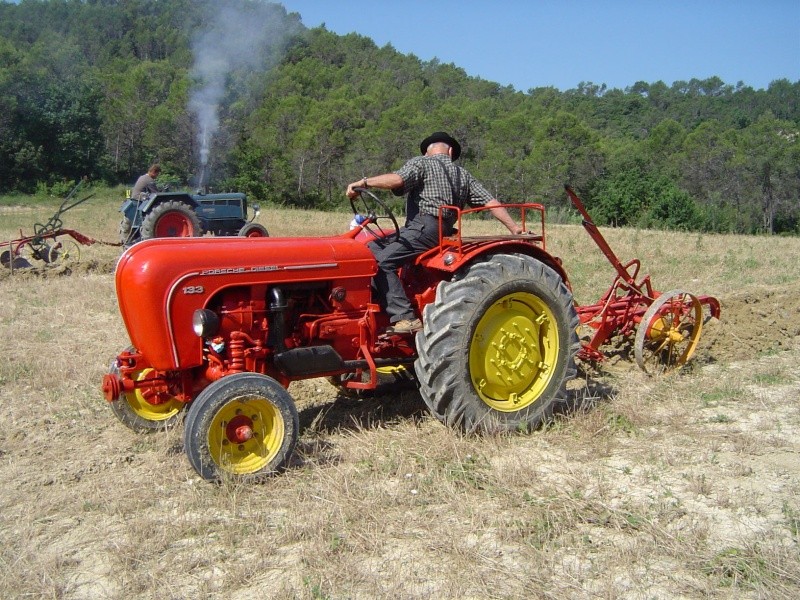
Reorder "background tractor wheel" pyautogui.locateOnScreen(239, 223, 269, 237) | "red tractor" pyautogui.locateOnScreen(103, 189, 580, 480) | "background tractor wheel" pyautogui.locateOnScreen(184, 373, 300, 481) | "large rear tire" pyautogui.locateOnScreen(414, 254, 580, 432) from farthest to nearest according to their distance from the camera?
1. "background tractor wheel" pyautogui.locateOnScreen(239, 223, 269, 237)
2. "large rear tire" pyautogui.locateOnScreen(414, 254, 580, 432)
3. "red tractor" pyautogui.locateOnScreen(103, 189, 580, 480)
4. "background tractor wheel" pyautogui.locateOnScreen(184, 373, 300, 481)

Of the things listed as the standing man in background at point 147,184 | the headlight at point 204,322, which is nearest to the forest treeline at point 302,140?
the standing man in background at point 147,184

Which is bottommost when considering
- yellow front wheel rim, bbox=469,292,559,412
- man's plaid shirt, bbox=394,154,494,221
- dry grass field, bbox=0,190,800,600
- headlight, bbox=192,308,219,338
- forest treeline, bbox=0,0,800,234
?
dry grass field, bbox=0,190,800,600

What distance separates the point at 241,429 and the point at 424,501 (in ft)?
3.42

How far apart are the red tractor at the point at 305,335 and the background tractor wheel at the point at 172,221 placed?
9.40m

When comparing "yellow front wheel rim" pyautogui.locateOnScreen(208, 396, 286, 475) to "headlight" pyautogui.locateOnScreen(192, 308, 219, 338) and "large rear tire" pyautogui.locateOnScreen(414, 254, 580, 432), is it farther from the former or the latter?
"large rear tire" pyautogui.locateOnScreen(414, 254, 580, 432)

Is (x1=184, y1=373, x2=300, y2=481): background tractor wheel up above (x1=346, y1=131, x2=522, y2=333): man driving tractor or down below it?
below

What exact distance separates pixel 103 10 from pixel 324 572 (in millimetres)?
87121

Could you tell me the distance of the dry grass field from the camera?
3.11m

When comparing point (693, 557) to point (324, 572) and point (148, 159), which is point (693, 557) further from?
point (148, 159)

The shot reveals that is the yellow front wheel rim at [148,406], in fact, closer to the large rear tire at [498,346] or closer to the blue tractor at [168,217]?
the large rear tire at [498,346]

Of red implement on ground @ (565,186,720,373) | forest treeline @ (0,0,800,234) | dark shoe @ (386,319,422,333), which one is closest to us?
dark shoe @ (386,319,422,333)

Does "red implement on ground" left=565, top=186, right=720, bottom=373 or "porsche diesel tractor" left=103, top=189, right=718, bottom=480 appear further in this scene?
"red implement on ground" left=565, top=186, right=720, bottom=373

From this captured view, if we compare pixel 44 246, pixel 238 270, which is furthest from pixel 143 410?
pixel 44 246

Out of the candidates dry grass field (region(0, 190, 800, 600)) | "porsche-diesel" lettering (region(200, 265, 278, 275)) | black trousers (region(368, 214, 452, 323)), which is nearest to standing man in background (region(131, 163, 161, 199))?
dry grass field (region(0, 190, 800, 600))
